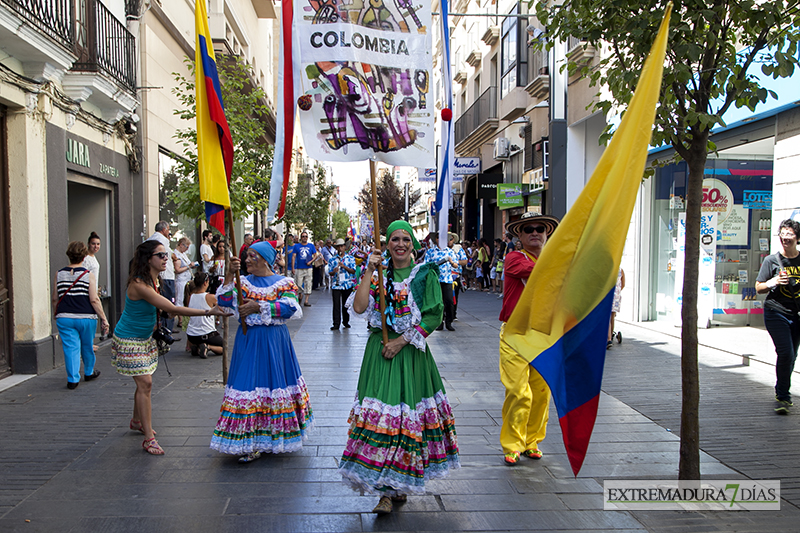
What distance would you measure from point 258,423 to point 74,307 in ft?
12.7

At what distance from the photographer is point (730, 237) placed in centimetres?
1152

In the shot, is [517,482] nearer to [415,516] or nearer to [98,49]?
[415,516]

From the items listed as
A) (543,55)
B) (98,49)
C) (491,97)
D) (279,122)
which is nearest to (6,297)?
(98,49)

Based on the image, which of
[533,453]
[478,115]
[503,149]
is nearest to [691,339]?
[533,453]

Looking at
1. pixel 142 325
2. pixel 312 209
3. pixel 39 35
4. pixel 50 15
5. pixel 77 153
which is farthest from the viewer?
pixel 312 209

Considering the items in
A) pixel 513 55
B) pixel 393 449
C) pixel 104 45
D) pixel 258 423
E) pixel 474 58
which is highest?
pixel 474 58

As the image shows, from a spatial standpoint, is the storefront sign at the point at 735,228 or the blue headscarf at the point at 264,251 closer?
the blue headscarf at the point at 264,251

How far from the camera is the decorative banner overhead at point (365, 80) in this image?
4188 millimetres

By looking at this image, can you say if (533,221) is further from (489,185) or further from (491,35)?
(491,35)

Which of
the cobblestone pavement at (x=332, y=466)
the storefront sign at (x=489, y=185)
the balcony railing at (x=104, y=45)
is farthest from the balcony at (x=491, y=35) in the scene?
the cobblestone pavement at (x=332, y=466)

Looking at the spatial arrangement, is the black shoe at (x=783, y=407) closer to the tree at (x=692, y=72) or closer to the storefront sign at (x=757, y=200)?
the tree at (x=692, y=72)

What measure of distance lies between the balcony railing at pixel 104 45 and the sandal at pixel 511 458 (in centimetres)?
842

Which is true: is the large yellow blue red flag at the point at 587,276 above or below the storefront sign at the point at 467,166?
below

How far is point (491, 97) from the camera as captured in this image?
2561cm
